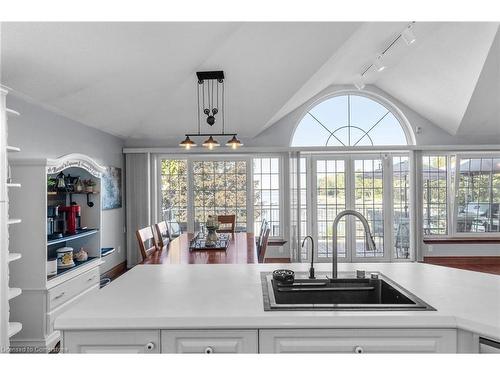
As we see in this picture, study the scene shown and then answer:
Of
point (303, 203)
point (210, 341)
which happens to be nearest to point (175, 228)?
point (303, 203)

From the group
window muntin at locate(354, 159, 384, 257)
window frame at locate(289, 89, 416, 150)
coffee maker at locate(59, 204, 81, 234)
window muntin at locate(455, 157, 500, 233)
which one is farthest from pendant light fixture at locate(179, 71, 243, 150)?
window muntin at locate(455, 157, 500, 233)

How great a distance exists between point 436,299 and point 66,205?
12.4 ft

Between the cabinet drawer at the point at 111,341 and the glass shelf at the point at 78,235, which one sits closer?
the cabinet drawer at the point at 111,341

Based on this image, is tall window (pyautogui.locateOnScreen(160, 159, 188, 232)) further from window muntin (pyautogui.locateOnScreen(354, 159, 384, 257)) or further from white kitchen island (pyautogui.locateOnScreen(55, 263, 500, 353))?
white kitchen island (pyautogui.locateOnScreen(55, 263, 500, 353))

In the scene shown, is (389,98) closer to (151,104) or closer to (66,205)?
(151,104)

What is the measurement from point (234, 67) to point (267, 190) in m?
2.66

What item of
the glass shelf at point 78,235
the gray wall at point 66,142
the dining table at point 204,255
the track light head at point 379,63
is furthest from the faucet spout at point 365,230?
the track light head at point 379,63

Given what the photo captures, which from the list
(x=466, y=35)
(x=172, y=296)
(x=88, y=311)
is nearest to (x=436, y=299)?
(x=172, y=296)

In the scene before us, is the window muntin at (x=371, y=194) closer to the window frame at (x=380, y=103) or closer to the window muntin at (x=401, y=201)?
the window muntin at (x=401, y=201)

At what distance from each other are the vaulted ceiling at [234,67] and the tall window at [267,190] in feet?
2.42

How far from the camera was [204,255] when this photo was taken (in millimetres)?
3021

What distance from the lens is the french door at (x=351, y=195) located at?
19.6ft

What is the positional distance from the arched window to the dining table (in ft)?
9.77

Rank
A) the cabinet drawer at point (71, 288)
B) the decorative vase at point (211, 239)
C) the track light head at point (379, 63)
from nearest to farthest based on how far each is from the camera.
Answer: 1. the cabinet drawer at point (71, 288)
2. the decorative vase at point (211, 239)
3. the track light head at point (379, 63)
